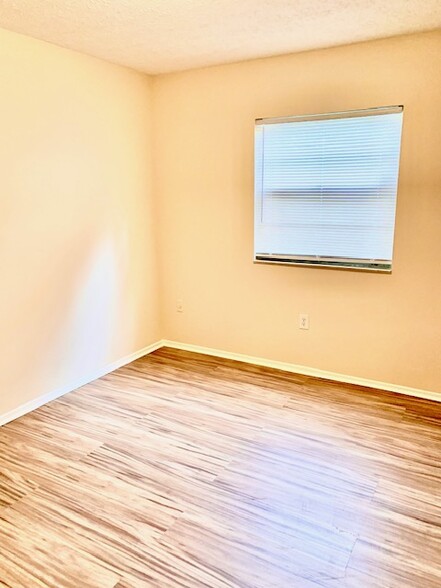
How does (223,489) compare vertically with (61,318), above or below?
below

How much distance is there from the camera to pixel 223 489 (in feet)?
6.73

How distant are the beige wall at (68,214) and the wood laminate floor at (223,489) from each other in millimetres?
400

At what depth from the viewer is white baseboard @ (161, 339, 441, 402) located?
2.96 meters

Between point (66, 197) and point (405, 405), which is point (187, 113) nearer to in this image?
point (66, 197)

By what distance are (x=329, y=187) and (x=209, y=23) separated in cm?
128

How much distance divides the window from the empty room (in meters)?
0.01

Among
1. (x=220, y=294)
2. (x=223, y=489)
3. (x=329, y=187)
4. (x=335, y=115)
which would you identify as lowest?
(x=223, y=489)

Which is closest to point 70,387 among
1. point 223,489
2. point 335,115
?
point 223,489

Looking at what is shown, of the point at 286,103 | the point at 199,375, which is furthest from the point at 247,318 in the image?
the point at 286,103

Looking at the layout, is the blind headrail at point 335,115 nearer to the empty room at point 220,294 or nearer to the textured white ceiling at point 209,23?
the empty room at point 220,294

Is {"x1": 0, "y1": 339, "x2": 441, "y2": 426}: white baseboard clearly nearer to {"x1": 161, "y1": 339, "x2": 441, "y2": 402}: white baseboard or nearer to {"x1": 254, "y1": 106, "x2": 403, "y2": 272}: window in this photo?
{"x1": 161, "y1": 339, "x2": 441, "y2": 402}: white baseboard

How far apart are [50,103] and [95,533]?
2.47 meters

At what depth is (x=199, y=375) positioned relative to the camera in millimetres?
3344

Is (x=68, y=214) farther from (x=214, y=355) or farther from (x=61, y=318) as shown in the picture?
(x=214, y=355)
